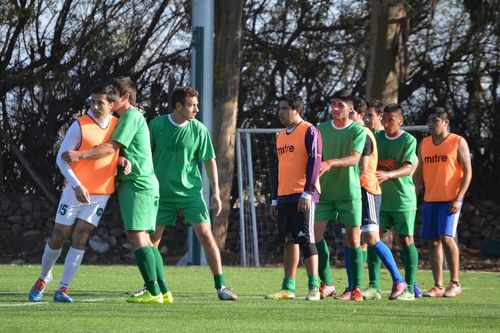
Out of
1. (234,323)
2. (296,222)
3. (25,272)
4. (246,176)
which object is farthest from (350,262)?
(246,176)

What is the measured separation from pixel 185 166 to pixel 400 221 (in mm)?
2869

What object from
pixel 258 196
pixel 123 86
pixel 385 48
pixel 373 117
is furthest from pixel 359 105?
pixel 258 196

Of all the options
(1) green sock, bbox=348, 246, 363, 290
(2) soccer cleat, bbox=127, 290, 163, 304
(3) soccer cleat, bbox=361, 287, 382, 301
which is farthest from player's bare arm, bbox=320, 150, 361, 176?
(2) soccer cleat, bbox=127, 290, 163, 304

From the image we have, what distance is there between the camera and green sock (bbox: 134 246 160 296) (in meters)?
9.38

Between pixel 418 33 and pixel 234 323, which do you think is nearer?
pixel 234 323

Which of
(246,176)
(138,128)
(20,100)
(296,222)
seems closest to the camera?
(138,128)

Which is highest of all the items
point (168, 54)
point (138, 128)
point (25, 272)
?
point (168, 54)

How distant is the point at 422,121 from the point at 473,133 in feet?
3.61

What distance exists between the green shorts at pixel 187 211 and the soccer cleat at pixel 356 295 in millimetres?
1583

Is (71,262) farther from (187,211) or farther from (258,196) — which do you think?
(258,196)

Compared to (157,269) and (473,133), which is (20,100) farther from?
(157,269)

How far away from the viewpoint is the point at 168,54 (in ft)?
82.0

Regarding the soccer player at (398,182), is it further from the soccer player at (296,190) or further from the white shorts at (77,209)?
the white shorts at (77,209)

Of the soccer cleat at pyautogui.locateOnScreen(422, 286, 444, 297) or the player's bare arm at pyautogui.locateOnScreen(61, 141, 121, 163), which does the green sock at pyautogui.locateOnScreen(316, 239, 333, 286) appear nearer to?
the soccer cleat at pyautogui.locateOnScreen(422, 286, 444, 297)
